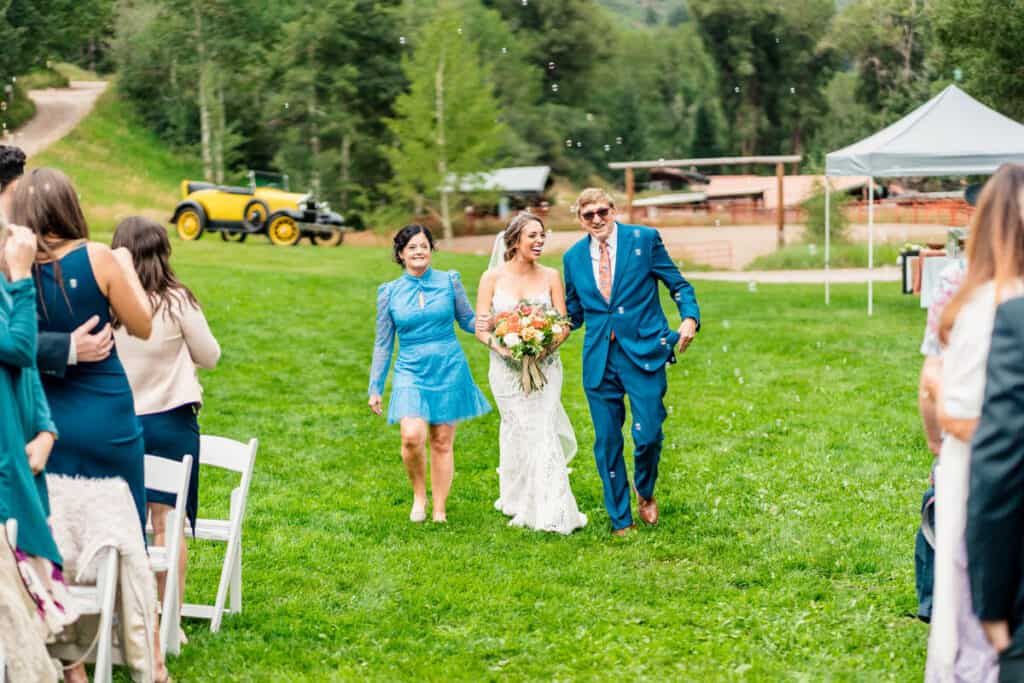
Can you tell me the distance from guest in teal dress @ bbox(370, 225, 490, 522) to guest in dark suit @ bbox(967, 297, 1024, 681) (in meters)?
5.26

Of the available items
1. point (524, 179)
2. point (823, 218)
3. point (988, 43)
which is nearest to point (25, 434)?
point (988, 43)

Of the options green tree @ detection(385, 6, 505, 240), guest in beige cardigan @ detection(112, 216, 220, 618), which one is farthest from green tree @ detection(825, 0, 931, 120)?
guest in beige cardigan @ detection(112, 216, 220, 618)

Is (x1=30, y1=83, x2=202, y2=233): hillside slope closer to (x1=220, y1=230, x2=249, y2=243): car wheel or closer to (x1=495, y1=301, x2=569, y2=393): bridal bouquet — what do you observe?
(x1=220, y1=230, x2=249, y2=243): car wheel

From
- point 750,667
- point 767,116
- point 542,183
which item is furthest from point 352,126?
point 750,667

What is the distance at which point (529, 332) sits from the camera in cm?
848

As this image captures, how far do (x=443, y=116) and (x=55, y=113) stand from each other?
1778 cm

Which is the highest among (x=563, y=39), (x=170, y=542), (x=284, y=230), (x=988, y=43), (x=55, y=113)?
(x=563, y=39)

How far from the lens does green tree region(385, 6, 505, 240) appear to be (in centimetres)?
4941

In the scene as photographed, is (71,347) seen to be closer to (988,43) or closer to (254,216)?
(988,43)

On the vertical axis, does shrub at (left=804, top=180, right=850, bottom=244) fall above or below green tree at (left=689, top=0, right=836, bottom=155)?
below

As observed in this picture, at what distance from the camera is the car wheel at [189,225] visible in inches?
1405

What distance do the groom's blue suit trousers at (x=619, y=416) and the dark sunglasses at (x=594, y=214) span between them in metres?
0.79

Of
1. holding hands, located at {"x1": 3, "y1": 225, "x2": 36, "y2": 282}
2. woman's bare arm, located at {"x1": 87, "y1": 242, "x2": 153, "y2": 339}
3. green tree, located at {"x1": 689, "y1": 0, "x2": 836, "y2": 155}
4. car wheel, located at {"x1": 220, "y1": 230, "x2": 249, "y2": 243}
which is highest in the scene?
green tree, located at {"x1": 689, "y1": 0, "x2": 836, "y2": 155}

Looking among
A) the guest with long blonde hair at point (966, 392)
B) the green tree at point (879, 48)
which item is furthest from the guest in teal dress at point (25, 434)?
the green tree at point (879, 48)
